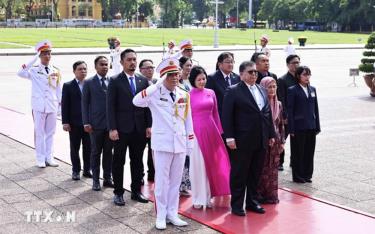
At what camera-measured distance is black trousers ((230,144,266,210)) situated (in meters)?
6.97

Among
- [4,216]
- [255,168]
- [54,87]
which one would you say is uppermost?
[54,87]

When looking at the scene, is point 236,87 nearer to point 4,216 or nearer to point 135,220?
point 135,220

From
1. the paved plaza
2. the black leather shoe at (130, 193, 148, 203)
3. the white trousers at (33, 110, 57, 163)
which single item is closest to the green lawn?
the paved plaza

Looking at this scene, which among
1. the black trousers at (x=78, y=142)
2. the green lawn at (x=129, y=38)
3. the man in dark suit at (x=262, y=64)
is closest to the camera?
the man in dark suit at (x=262, y=64)

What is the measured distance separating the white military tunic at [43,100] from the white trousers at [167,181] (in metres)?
3.42

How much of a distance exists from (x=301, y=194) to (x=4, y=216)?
379 centimetres

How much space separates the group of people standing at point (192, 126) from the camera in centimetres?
649

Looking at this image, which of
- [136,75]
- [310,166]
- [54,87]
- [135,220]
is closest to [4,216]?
[135,220]

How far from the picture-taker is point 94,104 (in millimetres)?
8039

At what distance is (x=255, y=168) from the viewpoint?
281 inches

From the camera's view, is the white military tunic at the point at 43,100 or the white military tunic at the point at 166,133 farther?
the white military tunic at the point at 43,100

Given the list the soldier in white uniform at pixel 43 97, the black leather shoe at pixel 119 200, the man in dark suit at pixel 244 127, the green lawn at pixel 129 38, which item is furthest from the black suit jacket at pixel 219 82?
the green lawn at pixel 129 38

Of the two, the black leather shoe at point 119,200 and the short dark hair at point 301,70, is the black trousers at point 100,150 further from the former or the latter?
the short dark hair at point 301,70

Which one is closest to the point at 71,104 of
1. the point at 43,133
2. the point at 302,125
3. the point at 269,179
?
the point at 43,133
